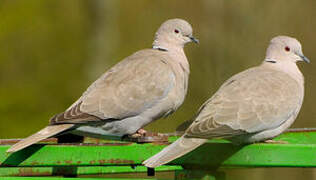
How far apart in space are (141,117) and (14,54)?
3.10 metres

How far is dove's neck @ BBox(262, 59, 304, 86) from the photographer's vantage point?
4887mm

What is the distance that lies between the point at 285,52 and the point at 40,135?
1790 millimetres

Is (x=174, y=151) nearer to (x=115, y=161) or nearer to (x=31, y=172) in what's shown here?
(x=115, y=161)

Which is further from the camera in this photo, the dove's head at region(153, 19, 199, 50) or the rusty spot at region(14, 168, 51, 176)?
the dove's head at region(153, 19, 199, 50)

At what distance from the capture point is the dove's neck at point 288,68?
4887 mm

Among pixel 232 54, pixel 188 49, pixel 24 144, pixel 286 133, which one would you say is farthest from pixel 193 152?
pixel 188 49

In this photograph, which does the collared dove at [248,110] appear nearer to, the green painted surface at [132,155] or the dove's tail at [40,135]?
the green painted surface at [132,155]

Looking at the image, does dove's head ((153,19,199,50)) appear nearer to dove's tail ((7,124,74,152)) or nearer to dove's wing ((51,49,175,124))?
dove's wing ((51,49,175,124))

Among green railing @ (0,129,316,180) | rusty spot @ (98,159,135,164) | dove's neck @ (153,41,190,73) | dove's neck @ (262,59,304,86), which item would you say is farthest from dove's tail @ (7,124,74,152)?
dove's neck @ (262,59,304,86)

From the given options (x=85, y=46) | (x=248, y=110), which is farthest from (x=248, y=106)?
(x=85, y=46)

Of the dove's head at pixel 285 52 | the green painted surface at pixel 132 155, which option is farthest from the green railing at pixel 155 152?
the dove's head at pixel 285 52

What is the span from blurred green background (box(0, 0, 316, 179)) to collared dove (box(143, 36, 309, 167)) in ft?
5.83

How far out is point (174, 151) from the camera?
3.83 meters

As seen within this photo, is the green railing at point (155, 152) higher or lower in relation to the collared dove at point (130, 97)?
lower
